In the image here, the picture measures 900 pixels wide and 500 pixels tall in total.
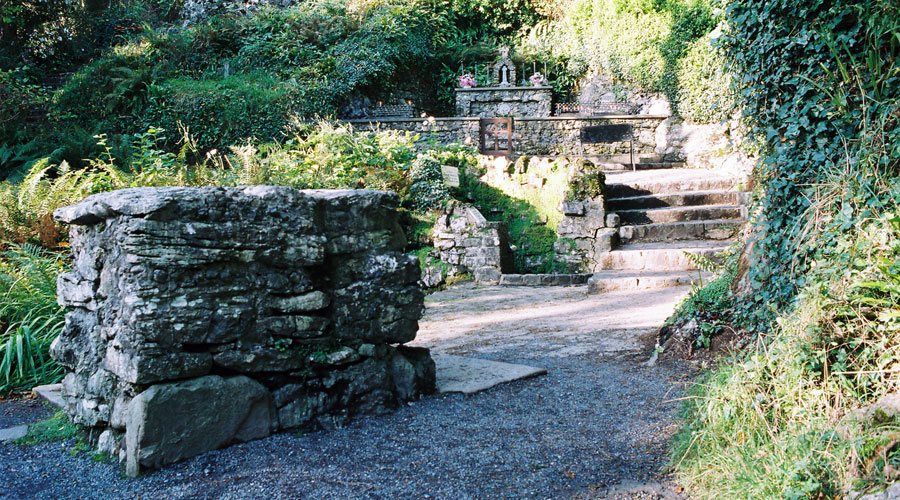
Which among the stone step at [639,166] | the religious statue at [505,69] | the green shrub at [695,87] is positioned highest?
the religious statue at [505,69]

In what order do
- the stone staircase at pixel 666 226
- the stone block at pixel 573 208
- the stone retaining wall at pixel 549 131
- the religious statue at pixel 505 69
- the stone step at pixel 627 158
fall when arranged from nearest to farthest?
the stone staircase at pixel 666 226, the stone block at pixel 573 208, the stone step at pixel 627 158, the stone retaining wall at pixel 549 131, the religious statue at pixel 505 69

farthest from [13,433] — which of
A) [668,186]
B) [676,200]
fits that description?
[668,186]

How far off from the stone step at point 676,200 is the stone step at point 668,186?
1.09 ft

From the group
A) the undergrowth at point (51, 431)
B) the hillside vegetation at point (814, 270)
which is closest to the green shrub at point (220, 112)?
the undergrowth at point (51, 431)

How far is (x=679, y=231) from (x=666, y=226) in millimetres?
202

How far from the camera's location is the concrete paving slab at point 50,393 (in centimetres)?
450

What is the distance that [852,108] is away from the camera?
342 cm

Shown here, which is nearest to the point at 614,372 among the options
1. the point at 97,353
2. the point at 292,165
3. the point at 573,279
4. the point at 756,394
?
the point at 756,394

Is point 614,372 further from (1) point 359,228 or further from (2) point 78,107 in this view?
(2) point 78,107

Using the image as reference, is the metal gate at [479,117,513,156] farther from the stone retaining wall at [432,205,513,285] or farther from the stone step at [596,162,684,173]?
the stone retaining wall at [432,205,513,285]

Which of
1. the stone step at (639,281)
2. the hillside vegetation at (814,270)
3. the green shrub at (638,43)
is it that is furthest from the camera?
the green shrub at (638,43)

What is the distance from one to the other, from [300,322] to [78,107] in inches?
599

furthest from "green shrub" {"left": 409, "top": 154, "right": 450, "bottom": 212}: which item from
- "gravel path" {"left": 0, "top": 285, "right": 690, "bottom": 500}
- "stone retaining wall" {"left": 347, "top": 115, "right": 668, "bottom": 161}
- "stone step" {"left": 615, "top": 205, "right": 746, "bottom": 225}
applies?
"gravel path" {"left": 0, "top": 285, "right": 690, "bottom": 500}

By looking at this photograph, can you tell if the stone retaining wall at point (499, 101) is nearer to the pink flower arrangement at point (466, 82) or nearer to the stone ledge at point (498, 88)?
the stone ledge at point (498, 88)
